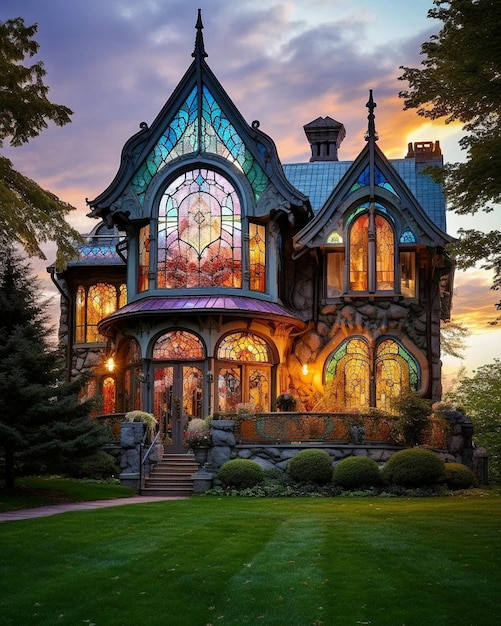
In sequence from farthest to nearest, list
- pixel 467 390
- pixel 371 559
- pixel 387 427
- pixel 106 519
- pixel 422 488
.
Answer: pixel 467 390 → pixel 387 427 → pixel 422 488 → pixel 106 519 → pixel 371 559

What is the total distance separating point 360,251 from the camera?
102ft

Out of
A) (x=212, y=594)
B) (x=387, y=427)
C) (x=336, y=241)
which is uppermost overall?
(x=336, y=241)

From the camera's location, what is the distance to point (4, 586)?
11.5m

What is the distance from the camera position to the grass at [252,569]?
1038cm

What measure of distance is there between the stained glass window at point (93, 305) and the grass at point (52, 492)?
9.52 m

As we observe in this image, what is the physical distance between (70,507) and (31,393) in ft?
9.57

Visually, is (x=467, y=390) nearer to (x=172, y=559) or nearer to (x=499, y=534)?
(x=499, y=534)

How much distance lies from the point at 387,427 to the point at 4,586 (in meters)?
16.2

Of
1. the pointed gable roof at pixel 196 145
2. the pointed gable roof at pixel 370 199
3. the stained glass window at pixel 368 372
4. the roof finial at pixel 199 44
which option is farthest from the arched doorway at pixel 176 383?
the roof finial at pixel 199 44

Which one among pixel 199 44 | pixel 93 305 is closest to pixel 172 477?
pixel 93 305

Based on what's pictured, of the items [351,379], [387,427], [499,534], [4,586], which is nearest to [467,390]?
[351,379]

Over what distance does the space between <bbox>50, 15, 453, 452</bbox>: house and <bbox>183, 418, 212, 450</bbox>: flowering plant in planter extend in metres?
1.87

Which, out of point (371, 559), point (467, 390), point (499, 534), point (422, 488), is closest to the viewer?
point (371, 559)

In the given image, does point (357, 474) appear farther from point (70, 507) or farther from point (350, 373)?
point (350, 373)
